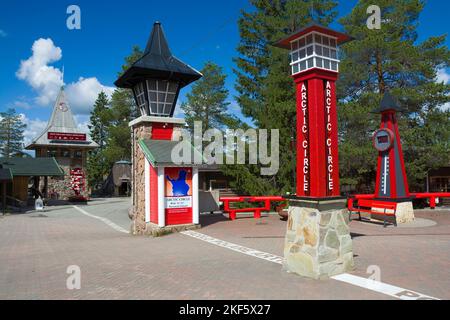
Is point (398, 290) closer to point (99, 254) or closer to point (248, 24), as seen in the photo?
point (99, 254)

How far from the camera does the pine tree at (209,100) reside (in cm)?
4081

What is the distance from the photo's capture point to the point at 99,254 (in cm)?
931

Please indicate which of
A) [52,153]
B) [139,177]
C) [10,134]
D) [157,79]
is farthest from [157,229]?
[10,134]

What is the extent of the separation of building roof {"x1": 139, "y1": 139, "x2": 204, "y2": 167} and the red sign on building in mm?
26789

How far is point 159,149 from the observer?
Answer: 13.3 m

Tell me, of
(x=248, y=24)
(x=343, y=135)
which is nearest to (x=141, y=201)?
(x=343, y=135)

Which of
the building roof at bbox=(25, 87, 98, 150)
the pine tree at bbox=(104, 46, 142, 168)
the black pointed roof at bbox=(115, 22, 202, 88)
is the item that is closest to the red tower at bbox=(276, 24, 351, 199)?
the black pointed roof at bbox=(115, 22, 202, 88)

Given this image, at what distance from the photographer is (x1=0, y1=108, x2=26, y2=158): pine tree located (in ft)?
203

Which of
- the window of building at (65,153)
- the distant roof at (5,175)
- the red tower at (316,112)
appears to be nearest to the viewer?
the red tower at (316,112)

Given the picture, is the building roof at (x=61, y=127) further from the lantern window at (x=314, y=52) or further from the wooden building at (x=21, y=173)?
the lantern window at (x=314, y=52)

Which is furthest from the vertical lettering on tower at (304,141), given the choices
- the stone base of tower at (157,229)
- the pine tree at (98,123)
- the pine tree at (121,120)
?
the pine tree at (98,123)

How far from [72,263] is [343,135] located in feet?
55.7

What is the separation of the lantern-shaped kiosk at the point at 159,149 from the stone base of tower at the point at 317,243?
22.5 ft
